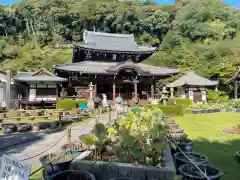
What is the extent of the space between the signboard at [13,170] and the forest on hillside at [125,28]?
1702 inches

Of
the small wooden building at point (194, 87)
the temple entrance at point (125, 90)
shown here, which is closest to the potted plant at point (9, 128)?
the temple entrance at point (125, 90)

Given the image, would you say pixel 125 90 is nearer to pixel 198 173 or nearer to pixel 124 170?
pixel 198 173

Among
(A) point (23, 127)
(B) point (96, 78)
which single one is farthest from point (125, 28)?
(A) point (23, 127)

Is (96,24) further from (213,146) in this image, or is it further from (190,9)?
(213,146)

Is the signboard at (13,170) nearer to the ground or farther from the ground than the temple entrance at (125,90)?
nearer to the ground

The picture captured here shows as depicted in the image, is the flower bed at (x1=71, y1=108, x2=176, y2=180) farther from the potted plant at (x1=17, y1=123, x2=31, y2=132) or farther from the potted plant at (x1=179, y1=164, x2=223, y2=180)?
the potted plant at (x1=17, y1=123, x2=31, y2=132)

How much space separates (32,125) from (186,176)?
33.3ft

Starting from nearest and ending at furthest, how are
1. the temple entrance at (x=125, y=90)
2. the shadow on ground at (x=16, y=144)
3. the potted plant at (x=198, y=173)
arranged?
the potted plant at (x=198, y=173)
the shadow on ground at (x=16, y=144)
the temple entrance at (x=125, y=90)

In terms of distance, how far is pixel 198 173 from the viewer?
4.33 meters

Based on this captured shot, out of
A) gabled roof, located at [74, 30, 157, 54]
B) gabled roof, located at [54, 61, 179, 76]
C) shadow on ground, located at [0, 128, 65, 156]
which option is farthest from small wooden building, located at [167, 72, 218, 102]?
shadow on ground, located at [0, 128, 65, 156]

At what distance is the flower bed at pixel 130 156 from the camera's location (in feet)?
12.8

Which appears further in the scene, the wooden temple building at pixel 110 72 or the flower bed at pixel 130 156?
the wooden temple building at pixel 110 72

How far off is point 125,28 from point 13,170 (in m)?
72.3

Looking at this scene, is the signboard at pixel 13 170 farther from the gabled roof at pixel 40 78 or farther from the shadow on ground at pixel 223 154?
the gabled roof at pixel 40 78
